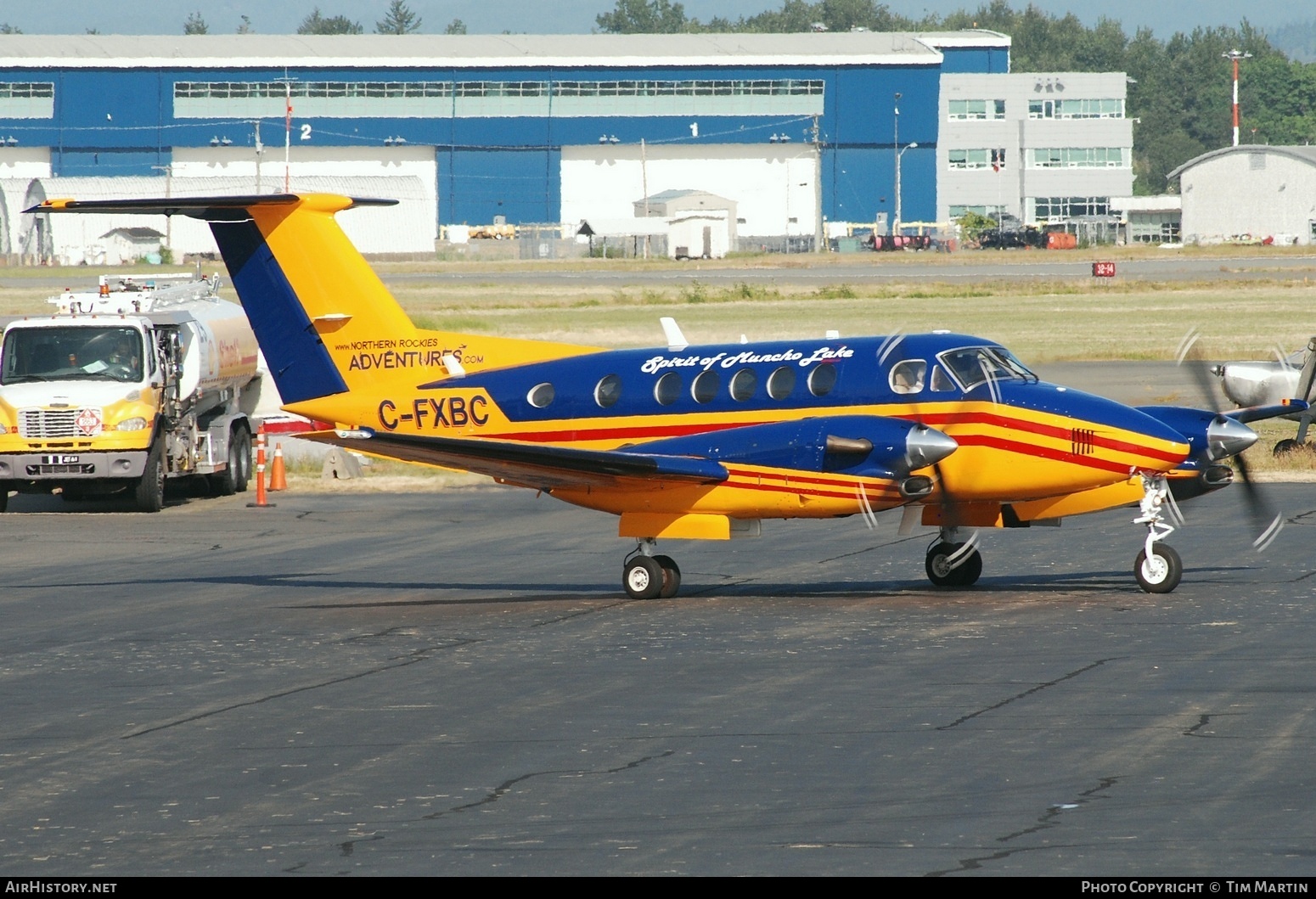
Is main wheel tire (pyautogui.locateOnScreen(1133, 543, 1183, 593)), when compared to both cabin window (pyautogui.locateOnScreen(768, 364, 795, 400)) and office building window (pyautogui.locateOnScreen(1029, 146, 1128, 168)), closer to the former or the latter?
cabin window (pyautogui.locateOnScreen(768, 364, 795, 400))

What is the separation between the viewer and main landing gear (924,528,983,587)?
17953 mm

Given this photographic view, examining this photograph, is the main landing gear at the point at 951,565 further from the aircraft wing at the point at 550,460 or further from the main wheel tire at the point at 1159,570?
the aircraft wing at the point at 550,460

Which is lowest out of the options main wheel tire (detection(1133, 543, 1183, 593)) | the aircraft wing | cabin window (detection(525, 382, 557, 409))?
main wheel tire (detection(1133, 543, 1183, 593))

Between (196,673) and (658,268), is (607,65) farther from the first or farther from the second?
(196,673)

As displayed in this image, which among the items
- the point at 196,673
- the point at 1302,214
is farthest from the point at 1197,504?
the point at 1302,214

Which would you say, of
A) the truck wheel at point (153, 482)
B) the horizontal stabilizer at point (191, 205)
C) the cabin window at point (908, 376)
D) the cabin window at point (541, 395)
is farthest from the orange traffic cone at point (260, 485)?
the cabin window at point (908, 376)

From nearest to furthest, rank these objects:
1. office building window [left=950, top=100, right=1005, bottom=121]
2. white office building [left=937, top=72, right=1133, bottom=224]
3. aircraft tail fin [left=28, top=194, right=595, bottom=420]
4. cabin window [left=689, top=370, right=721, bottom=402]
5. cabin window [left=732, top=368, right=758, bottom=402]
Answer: cabin window [left=732, top=368, right=758, bottom=402] < cabin window [left=689, top=370, right=721, bottom=402] < aircraft tail fin [left=28, top=194, right=595, bottom=420] < white office building [left=937, top=72, right=1133, bottom=224] < office building window [left=950, top=100, right=1005, bottom=121]

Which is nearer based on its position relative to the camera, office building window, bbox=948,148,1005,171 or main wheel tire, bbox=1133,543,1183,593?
main wheel tire, bbox=1133,543,1183,593

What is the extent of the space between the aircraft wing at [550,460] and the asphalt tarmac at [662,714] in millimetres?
1318

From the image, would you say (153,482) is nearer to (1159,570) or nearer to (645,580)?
(645,580)

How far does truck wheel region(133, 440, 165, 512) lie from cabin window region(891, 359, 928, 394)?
44.5 feet

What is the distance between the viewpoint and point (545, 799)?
9.48 m

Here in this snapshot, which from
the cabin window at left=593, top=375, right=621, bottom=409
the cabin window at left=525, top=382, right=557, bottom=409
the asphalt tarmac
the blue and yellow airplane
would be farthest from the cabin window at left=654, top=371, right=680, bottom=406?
the asphalt tarmac

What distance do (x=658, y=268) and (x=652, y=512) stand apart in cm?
8588
